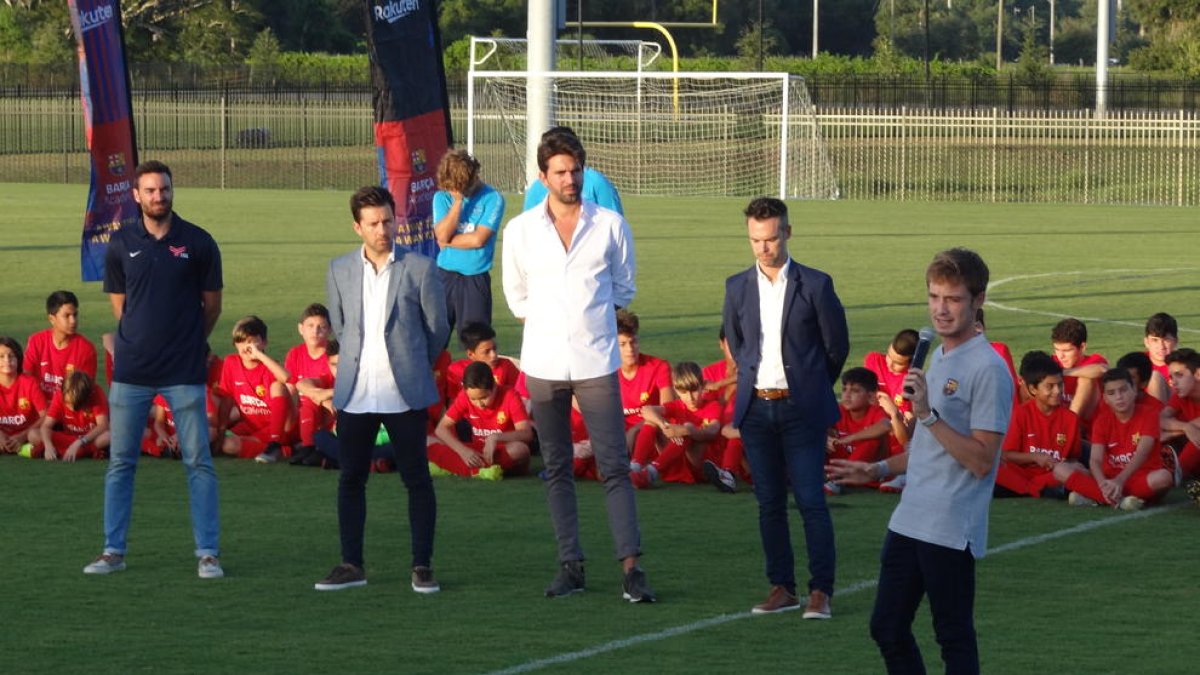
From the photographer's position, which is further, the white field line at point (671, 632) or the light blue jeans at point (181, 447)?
the light blue jeans at point (181, 447)

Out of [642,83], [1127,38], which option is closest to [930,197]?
[642,83]

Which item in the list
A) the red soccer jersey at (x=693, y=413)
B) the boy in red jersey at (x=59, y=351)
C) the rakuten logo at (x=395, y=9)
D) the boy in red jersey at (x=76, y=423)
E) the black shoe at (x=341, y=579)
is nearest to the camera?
the black shoe at (x=341, y=579)

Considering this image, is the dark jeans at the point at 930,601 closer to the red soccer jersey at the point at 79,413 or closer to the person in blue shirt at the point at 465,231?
the person in blue shirt at the point at 465,231

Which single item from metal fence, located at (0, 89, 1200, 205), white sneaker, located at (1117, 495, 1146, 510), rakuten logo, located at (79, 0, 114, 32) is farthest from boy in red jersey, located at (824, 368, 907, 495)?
metal fence, located at (0, 89, 1200, 205)

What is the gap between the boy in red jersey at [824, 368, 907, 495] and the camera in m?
11.0

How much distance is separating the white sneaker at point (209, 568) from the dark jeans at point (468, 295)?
14.7 feet

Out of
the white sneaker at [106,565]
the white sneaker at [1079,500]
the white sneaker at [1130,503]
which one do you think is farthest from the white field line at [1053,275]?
the white sneaker at [106,565]

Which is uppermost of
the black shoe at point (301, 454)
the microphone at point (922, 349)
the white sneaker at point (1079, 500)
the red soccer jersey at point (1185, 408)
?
the microphone at point (922, 349)

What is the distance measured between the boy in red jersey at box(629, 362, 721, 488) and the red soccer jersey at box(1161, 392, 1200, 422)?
2.63m

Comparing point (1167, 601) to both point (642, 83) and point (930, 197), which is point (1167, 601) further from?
point (642, 83)

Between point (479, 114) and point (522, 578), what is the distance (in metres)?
33.1

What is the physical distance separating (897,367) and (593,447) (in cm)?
408

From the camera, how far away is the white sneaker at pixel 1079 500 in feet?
34.0

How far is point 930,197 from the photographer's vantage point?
42.2 meters
